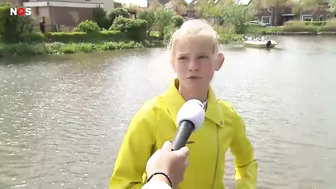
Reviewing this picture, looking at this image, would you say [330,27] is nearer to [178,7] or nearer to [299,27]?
[299,27]

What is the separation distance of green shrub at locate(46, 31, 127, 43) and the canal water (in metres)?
9.56

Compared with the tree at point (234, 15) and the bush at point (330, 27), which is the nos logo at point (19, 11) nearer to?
the tree at point (234, 15)

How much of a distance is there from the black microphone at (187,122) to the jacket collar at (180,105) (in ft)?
1.65

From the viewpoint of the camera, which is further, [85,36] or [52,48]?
[85,36]

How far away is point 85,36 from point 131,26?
506cm

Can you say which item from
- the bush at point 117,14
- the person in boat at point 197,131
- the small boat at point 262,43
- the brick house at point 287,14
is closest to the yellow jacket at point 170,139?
the person in boat at point 197,131

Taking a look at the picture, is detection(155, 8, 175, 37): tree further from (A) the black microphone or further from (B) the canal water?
(A) the black microphone

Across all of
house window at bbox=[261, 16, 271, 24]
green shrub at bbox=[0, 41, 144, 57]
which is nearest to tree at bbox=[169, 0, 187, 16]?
house window at bbox=[261, 16, 271, 24]

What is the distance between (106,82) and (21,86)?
132 inches

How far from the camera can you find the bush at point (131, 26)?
1430 inches

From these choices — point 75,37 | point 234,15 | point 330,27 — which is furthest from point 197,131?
point 330,27

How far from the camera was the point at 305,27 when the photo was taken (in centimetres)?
6266

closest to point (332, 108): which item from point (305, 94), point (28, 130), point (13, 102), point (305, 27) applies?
point (305, 94)

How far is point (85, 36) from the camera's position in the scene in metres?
32.8
